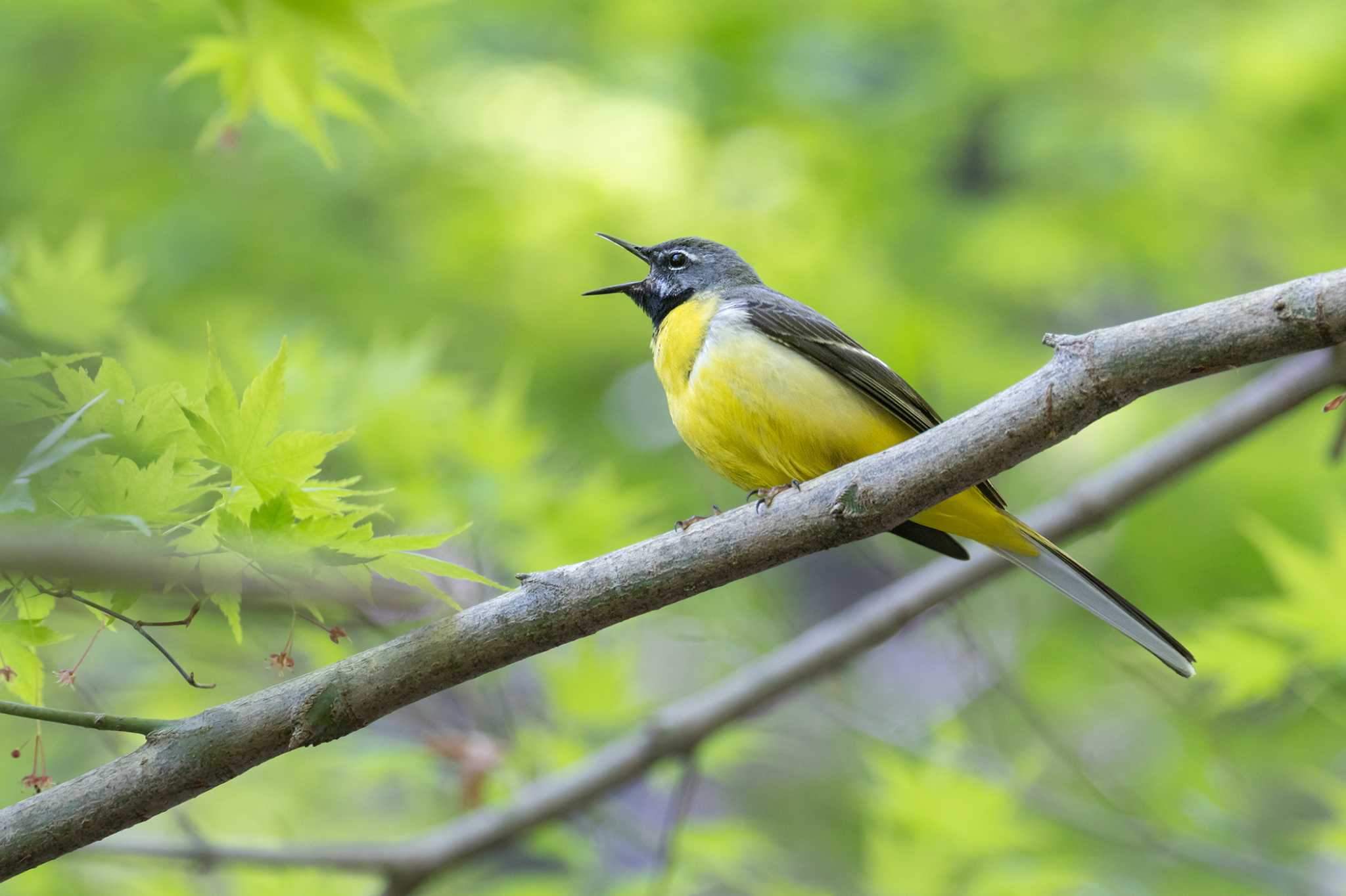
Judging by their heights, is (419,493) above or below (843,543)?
above

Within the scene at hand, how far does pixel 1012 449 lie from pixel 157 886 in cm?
458

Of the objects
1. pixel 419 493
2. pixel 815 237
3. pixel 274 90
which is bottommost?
pixel 419 493

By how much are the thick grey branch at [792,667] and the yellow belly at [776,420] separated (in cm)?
82

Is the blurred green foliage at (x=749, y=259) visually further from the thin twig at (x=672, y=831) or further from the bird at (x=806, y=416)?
the bird at (x=806, y=416)

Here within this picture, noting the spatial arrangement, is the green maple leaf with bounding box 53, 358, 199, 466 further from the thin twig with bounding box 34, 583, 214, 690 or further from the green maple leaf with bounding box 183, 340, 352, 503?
the thin twig with bounding box 34, 583, 214, 690

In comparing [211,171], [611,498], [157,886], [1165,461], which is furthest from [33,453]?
[211,171]

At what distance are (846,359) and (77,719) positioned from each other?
2911mm

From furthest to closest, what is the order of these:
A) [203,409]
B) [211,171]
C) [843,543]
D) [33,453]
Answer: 1. [211,171]
2. [843,543]
3. [203,409]
4. [33,453]

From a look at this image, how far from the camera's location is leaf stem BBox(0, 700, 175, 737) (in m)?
2.21

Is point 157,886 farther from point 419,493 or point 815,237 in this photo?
point 815,237

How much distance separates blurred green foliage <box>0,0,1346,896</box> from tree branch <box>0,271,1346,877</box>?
8.84ft

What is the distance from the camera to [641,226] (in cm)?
724

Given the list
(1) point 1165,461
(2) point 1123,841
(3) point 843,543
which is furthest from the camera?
(2) point 1123,841

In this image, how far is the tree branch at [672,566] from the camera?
7.79 feet
